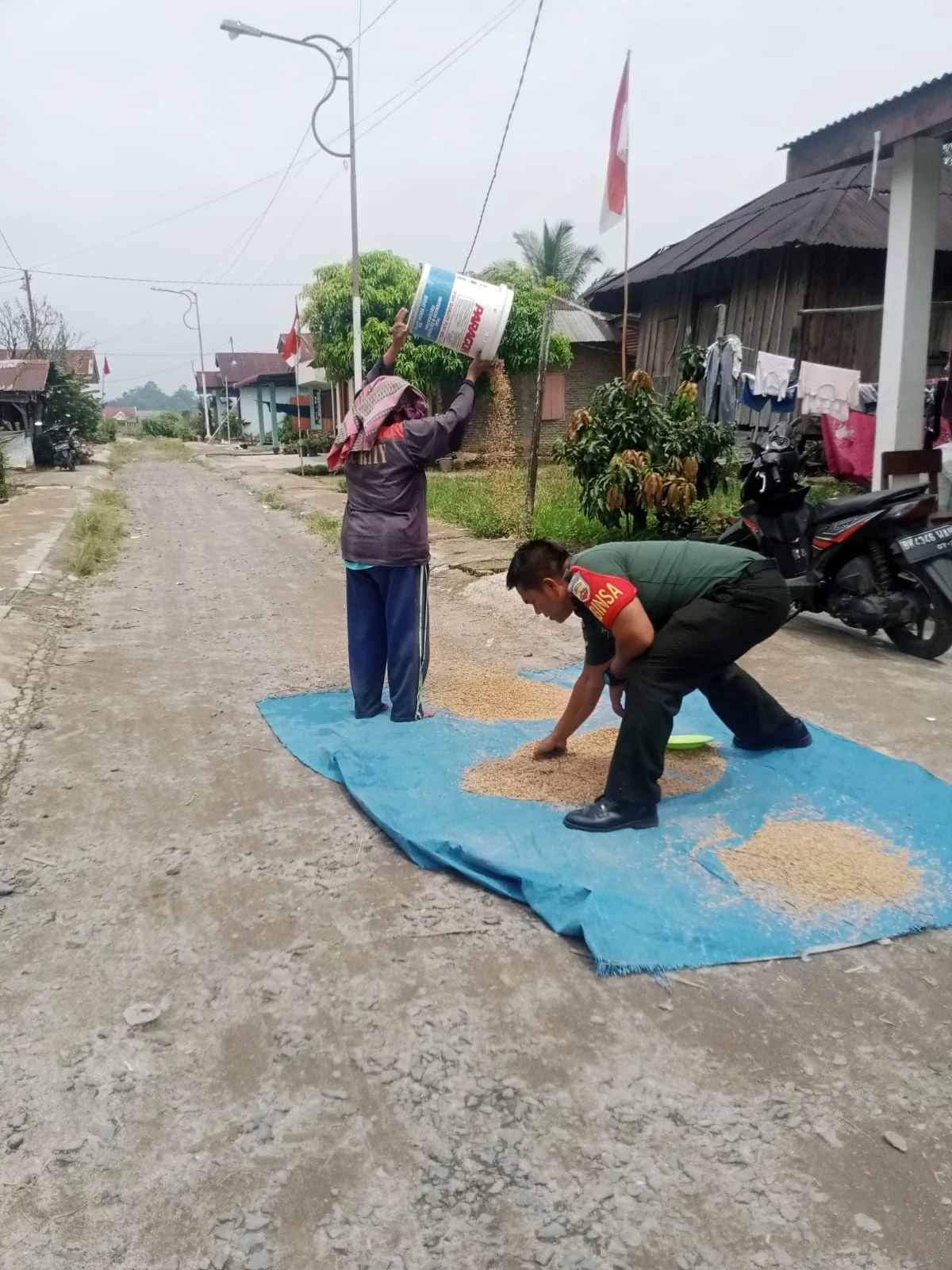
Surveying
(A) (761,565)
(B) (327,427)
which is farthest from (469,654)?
(B) (327,427)

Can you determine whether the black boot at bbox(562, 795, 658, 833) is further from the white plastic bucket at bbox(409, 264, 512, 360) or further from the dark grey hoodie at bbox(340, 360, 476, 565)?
the white plastic bucket at bbox(409, 264, 512, 360)

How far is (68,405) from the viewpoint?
24.1 meters

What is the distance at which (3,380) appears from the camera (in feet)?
71.1

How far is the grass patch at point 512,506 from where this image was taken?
9.62 m

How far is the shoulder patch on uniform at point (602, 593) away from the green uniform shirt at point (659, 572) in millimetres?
42

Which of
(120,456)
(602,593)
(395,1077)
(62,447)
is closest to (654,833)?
(602,593)

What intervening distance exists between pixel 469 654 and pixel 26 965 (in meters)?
3.57

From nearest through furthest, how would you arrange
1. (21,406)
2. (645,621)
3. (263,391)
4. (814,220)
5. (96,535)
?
(645,621) < (814,220) < (96,535) < (21,406) < (263,391)

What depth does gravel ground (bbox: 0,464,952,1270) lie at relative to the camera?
1769mm

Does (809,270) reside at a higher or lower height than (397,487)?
higher

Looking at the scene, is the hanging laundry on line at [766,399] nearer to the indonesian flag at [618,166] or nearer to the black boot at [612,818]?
the indonesian flag at [618,166]

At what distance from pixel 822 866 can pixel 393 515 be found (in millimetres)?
2358

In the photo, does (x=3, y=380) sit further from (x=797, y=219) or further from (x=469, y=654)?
(x=469, y=654)

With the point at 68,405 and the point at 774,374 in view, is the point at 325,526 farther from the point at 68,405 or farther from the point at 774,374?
the point at 68,405
